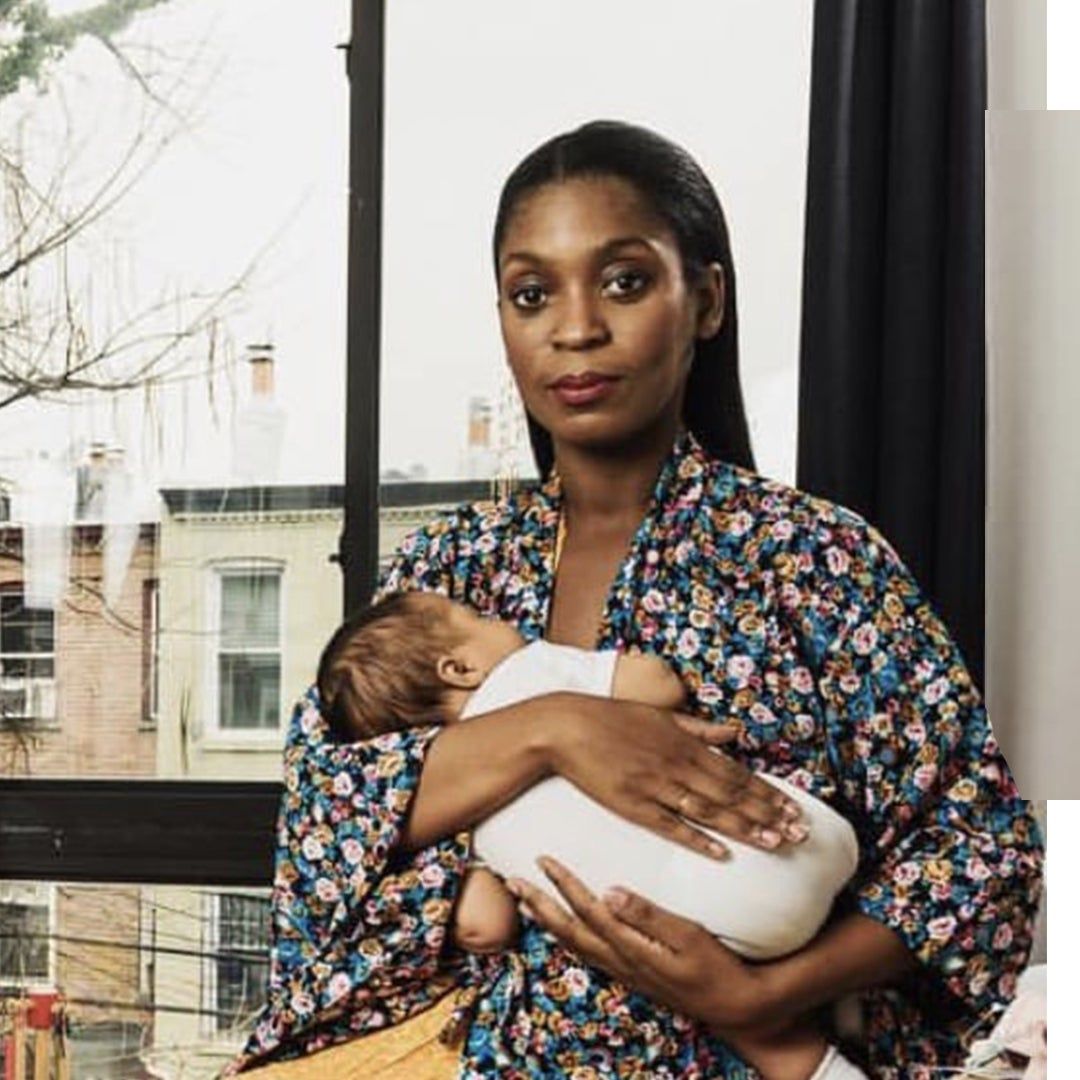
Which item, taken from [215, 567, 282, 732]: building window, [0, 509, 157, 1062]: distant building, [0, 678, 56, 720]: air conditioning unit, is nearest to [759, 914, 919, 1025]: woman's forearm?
[215, 567, 282, 732]: building window

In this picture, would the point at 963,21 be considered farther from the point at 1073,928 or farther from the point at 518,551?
the point at 1073,928

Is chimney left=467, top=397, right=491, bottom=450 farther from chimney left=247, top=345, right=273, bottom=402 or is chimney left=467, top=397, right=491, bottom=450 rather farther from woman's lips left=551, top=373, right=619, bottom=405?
woman's lips left=551, top=373, right=619, bottom=405

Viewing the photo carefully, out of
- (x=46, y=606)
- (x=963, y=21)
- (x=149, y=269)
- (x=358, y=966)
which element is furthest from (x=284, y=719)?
(x=963, y=21)

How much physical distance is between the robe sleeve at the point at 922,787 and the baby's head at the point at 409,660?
0.30 metres

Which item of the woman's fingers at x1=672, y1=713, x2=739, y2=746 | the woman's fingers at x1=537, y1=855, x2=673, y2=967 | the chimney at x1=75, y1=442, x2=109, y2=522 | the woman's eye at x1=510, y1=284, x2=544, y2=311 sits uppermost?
the woman's eye at x1=510, y1=284, x2=544, y2=311

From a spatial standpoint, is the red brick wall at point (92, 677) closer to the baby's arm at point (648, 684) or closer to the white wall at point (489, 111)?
the white wall at point (489, 111)

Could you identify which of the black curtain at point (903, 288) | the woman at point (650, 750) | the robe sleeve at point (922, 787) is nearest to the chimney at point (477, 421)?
the black curtain at point (903, 288)

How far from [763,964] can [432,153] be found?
126 cm

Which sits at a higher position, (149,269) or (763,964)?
(149,269)

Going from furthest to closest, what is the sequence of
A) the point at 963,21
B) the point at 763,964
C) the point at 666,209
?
the point at 963,21, the point at 666,209, the point at 763,964

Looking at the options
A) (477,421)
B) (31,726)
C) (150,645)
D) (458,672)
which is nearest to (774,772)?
(458,672)

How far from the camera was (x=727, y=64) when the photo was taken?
2424 mm

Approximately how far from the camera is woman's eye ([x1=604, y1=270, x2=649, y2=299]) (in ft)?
5.84

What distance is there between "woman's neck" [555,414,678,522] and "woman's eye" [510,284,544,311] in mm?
139
